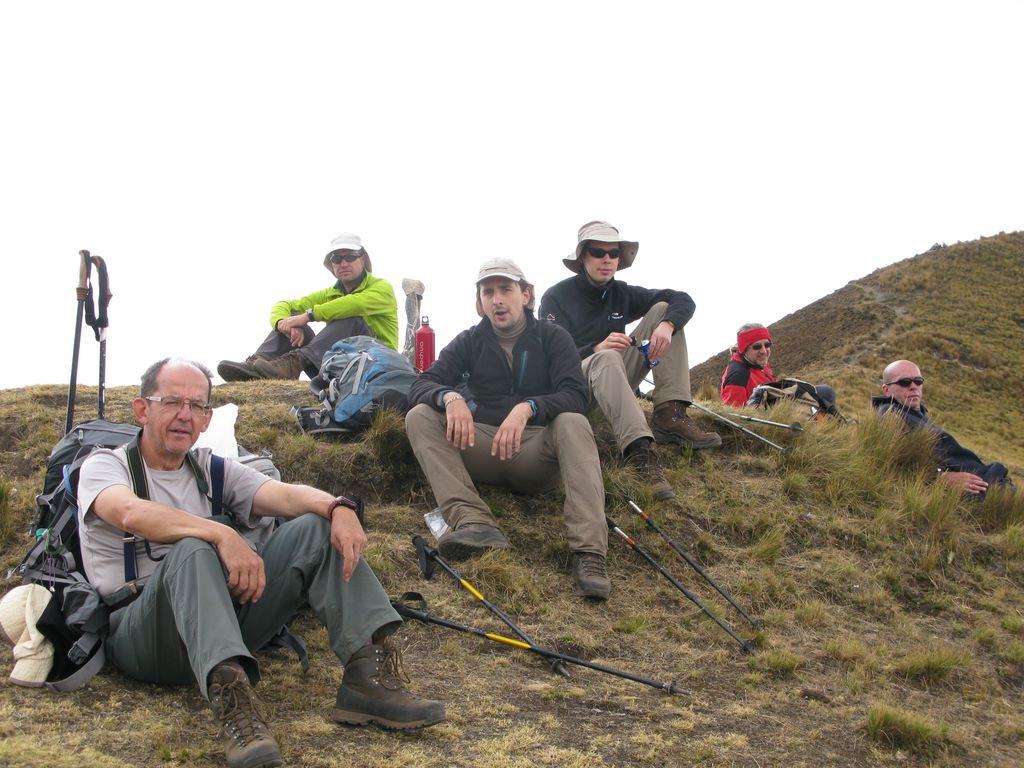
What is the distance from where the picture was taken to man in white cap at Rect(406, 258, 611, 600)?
5.81m

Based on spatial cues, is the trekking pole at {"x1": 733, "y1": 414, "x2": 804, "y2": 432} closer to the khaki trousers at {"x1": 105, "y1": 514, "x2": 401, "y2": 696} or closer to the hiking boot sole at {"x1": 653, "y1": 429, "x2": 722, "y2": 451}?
the hiking boot sole at {"x1": 653, "y1": 429, "x2": 722, "y2": 451}

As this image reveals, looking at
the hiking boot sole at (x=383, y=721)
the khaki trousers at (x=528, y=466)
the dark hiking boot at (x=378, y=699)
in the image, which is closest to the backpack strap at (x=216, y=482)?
the dark hiking boot at (x=378, y=699)

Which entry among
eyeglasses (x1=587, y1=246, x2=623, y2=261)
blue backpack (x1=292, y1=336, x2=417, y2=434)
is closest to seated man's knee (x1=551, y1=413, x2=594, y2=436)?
blue backpack (x1=292, y1=336, x2=417, y2=434)

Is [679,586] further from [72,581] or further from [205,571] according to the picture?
[72,581]

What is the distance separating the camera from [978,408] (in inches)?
944

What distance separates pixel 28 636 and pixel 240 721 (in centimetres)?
112

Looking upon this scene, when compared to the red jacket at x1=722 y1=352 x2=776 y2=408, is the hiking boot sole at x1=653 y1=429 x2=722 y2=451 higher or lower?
lower

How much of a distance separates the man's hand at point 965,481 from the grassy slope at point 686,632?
0.73 feet

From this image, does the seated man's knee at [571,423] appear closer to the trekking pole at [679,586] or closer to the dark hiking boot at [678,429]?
the trekking pole at [679,586]

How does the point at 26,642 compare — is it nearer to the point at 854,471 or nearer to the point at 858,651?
the point at 858,651

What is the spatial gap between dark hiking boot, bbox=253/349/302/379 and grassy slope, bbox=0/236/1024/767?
736 millimetres

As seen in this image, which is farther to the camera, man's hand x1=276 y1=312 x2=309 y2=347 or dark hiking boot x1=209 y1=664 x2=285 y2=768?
man's hand x1=276 y1=312 x2=309 y2=347

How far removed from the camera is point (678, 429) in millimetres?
7730

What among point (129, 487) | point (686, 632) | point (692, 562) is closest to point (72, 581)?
point (129, 487)
